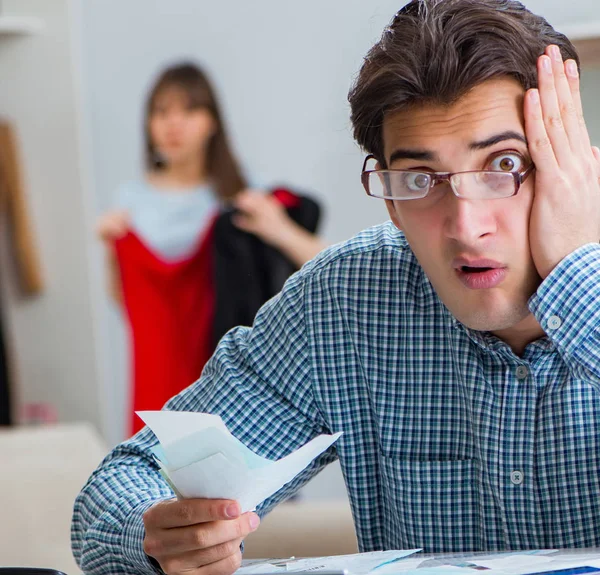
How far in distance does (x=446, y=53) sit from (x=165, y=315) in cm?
245

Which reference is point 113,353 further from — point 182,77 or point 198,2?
point 198,2

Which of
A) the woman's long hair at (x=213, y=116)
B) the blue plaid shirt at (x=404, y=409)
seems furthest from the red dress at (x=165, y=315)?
the blue plaid shirt at (x=404, y=409)

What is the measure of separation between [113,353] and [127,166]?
2.40 feet

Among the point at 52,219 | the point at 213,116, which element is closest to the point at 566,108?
the point at 213,116

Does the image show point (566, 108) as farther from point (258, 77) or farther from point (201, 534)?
point (258, 77)

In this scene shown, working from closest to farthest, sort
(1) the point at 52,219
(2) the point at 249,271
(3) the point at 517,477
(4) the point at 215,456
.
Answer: (4) the point at 215,456, (3) the point at 517,477, (2) the point at 249,271, (1) the point at 52,219

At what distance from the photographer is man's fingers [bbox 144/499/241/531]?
2.81ft

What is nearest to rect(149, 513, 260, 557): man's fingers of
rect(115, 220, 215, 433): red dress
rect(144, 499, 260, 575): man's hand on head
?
rect(144, 499, 260, 575): man's hand on head

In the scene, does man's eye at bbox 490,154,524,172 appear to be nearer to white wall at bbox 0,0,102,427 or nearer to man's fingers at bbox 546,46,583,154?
man's fingers at bbox 546,46,583,154

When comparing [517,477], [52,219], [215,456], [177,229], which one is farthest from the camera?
[52,219]

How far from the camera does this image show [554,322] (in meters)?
1.01

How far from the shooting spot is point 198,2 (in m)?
3.19

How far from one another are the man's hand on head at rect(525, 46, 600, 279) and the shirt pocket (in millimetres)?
306

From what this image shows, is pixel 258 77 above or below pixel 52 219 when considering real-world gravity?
above
